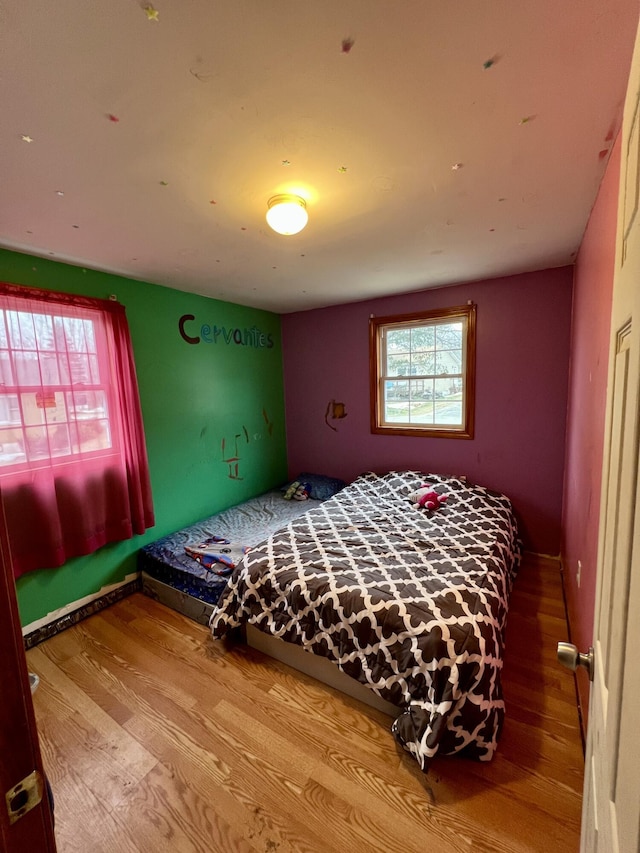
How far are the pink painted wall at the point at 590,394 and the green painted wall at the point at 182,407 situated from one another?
2.78 metres

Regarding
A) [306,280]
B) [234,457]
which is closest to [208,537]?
[234,457]

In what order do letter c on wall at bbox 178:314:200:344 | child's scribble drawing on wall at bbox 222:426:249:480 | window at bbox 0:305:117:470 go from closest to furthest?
window at bbox 0:305:117:470 → letter c on wall at bbox 178:314:200:344 → child's scribble drawing on wall at bbox 222:426:249:480

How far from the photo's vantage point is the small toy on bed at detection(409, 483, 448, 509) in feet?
8.82

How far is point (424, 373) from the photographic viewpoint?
10.7ft

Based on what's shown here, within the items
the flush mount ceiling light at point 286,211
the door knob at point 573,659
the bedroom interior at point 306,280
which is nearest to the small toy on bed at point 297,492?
the bedroom interior at point 306,280

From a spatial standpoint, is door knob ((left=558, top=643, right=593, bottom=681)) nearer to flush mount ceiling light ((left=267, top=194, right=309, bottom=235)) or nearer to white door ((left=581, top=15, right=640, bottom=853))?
white door ((left=581, top=15, right=640, bottom=853))

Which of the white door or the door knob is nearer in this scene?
the white door

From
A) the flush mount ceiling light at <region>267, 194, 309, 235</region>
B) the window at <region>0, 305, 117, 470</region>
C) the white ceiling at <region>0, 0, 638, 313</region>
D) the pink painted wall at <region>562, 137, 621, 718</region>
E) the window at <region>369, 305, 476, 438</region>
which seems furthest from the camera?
the window at <region>369, 305, 476, 438</region>

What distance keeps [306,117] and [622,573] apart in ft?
4.52

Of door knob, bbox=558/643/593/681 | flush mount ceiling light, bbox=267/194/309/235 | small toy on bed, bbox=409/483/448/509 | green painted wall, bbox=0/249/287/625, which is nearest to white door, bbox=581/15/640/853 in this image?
door knob, bbox=558/643/593/681

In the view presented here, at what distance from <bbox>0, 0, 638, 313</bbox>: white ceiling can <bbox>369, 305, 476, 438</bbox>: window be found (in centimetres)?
117

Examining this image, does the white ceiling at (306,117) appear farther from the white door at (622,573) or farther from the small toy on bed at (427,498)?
the small toy on bed at (427,498)

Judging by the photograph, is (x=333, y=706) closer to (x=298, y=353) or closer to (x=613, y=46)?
(x=613, y=46)

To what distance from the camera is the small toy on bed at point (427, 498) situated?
8.82 feet
